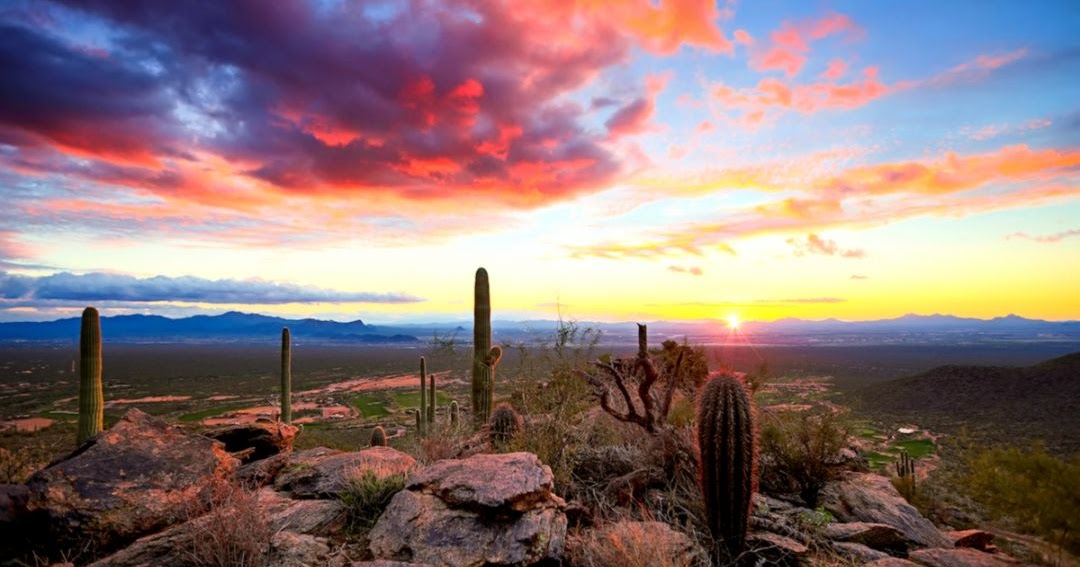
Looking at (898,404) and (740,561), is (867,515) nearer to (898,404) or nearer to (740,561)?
(740,561)

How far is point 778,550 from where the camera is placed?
5.73 m

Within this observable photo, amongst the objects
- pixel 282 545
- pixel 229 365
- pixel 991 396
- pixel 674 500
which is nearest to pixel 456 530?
pixel 282 545

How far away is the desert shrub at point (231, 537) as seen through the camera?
4977 mm

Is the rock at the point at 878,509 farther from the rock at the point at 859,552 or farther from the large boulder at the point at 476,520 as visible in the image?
the large boulder at the point at 476,520

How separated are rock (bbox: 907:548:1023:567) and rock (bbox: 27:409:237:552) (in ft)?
24.0

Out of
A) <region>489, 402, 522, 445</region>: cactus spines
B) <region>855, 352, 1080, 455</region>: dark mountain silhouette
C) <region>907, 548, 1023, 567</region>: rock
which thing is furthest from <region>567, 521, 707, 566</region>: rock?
<region>855, 352, 1080, 455</region>: dark mountain silhouette

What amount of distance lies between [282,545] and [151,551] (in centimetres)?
116

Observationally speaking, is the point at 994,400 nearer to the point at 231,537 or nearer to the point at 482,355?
the point at 482,355

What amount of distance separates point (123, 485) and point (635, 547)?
5.39 metres

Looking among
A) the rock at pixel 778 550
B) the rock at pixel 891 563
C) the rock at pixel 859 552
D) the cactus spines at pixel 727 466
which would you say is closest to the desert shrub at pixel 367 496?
the cactus spines at pixel 727 466

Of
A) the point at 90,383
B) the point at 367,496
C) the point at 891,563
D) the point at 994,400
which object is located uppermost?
the point at 90,383

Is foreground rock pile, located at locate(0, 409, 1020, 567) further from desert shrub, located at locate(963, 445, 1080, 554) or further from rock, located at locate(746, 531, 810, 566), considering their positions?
desert shrub, located at locate(963, 445, 1080, 554)

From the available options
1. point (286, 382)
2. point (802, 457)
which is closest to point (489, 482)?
point (802, 457)

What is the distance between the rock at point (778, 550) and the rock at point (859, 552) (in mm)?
357
